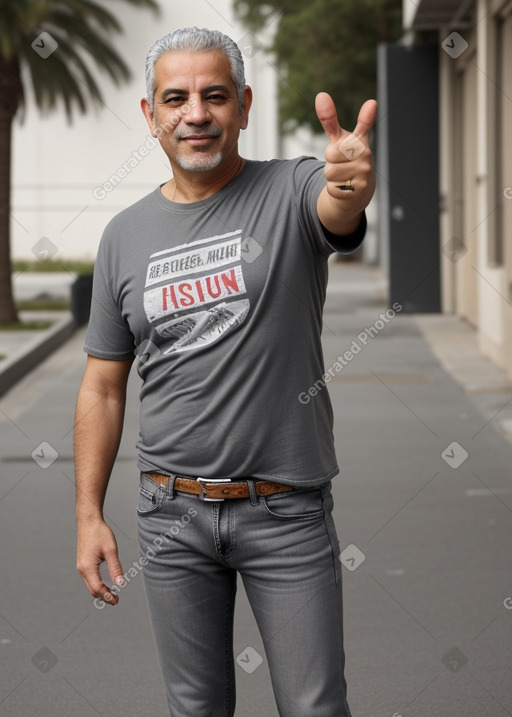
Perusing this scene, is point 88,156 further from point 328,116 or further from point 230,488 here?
point 328,116

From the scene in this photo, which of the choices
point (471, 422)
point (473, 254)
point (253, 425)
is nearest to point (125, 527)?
point (471, 422)

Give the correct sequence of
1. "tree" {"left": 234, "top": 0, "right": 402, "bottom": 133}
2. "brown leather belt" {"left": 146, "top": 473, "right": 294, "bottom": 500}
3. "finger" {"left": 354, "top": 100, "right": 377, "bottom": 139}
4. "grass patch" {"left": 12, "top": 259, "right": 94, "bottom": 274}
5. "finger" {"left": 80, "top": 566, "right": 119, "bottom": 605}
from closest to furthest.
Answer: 1. "finger" {"left": 354, "top": 100, "right": 377, "bottom": 139}
2. "brown leather belt" {"left": 146, "top": 473, "right": 294, "bottom": 500}
3. "finger" {"left": 80, "top": 566, "right": 119, "bottom": 605}
4. "tree" {"left": 234, "top": 0, "right": 402, "bottom": 133}
5. "grass patch" {"left": 12, "top": 259, "right": 94, "bottom": 274}

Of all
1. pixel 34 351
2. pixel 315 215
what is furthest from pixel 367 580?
pixel 34 351

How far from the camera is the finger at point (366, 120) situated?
231 cm

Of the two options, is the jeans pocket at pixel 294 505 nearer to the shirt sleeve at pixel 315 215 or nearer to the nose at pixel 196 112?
the shirt sleeve at pixel 315 215

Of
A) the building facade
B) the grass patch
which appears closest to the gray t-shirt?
the building facade

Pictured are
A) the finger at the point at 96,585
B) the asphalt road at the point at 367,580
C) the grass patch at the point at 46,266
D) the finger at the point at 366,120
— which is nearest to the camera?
the finger at the point at 366,120

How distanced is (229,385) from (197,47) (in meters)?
0.70

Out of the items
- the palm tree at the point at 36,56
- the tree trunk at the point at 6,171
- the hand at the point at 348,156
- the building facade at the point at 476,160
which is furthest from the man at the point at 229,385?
the tree trunk at the point at 6,171

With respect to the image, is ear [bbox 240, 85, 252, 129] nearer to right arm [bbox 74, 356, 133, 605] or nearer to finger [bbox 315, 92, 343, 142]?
finger [bbox 315, 92, 343, 142]

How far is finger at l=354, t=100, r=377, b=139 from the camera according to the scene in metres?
2.31

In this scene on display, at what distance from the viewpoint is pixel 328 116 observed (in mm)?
2320

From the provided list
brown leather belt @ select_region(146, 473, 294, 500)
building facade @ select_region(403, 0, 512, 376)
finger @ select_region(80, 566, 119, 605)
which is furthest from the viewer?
building facade @ select_region(403, 0, 512, 376)

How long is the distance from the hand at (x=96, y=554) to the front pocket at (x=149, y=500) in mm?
118
